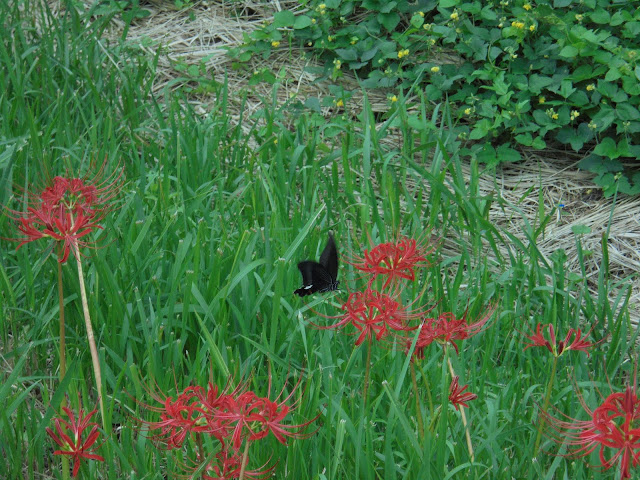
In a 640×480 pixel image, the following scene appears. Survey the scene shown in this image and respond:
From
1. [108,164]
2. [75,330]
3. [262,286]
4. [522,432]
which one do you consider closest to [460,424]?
[522,432]

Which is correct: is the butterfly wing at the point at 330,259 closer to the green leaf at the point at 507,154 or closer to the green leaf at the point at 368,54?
the green leaf at the point at 507,154

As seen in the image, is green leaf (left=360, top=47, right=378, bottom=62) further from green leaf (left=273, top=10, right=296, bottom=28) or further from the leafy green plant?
green leaf (left=273, top=10, right=296, bottom=28)

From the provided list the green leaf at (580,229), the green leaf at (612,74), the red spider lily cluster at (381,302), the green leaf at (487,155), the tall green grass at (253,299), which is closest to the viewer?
the red spider lily cluster at (381,302)

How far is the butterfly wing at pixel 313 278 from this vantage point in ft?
6.35

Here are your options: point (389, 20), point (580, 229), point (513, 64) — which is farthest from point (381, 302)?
point (389, 20)

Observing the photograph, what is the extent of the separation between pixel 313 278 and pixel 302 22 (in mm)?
2813

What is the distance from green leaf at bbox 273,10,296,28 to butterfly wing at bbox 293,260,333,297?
9.43 ft

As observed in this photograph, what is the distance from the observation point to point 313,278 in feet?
6.56

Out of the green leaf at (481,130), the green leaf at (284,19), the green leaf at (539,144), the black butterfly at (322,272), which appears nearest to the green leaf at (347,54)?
the green leaf at (284,19)

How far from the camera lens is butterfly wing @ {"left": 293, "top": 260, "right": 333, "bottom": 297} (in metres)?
1.93

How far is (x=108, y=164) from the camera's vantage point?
3.20 metres

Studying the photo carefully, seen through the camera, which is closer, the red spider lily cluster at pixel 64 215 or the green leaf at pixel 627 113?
the red spider lily cluster at pixel 64 215

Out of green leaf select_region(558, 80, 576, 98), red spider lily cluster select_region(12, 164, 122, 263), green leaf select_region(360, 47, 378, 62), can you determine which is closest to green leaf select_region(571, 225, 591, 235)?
green leaf select_region(558, 80, 576, 98)

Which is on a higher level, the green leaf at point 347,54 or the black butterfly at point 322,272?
the black butterfly at point 322,272
